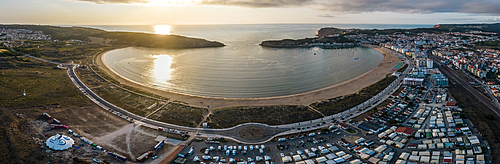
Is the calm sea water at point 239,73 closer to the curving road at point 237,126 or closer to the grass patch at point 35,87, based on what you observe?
the curving road at point 237,126

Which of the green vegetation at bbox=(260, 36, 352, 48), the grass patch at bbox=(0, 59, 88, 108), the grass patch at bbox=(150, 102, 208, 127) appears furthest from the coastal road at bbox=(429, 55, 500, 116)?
the grass patch at bbox=(0, 59, 88, 108)

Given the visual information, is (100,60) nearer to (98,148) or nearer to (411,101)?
(98,148)

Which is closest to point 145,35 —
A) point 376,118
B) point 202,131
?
point 202,131

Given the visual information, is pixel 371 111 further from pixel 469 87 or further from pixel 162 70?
pixel 162 70

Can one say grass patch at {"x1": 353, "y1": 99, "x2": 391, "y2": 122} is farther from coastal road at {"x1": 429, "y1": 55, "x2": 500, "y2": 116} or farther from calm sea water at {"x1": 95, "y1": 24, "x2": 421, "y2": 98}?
coastal road at {"x1": 429, "y1": 55, "x2": 500, "y2": 116}

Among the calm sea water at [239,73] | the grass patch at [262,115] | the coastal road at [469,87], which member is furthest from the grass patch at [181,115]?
the coastal road at [469,87]

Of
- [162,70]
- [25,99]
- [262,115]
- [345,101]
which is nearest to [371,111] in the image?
[345,101]
